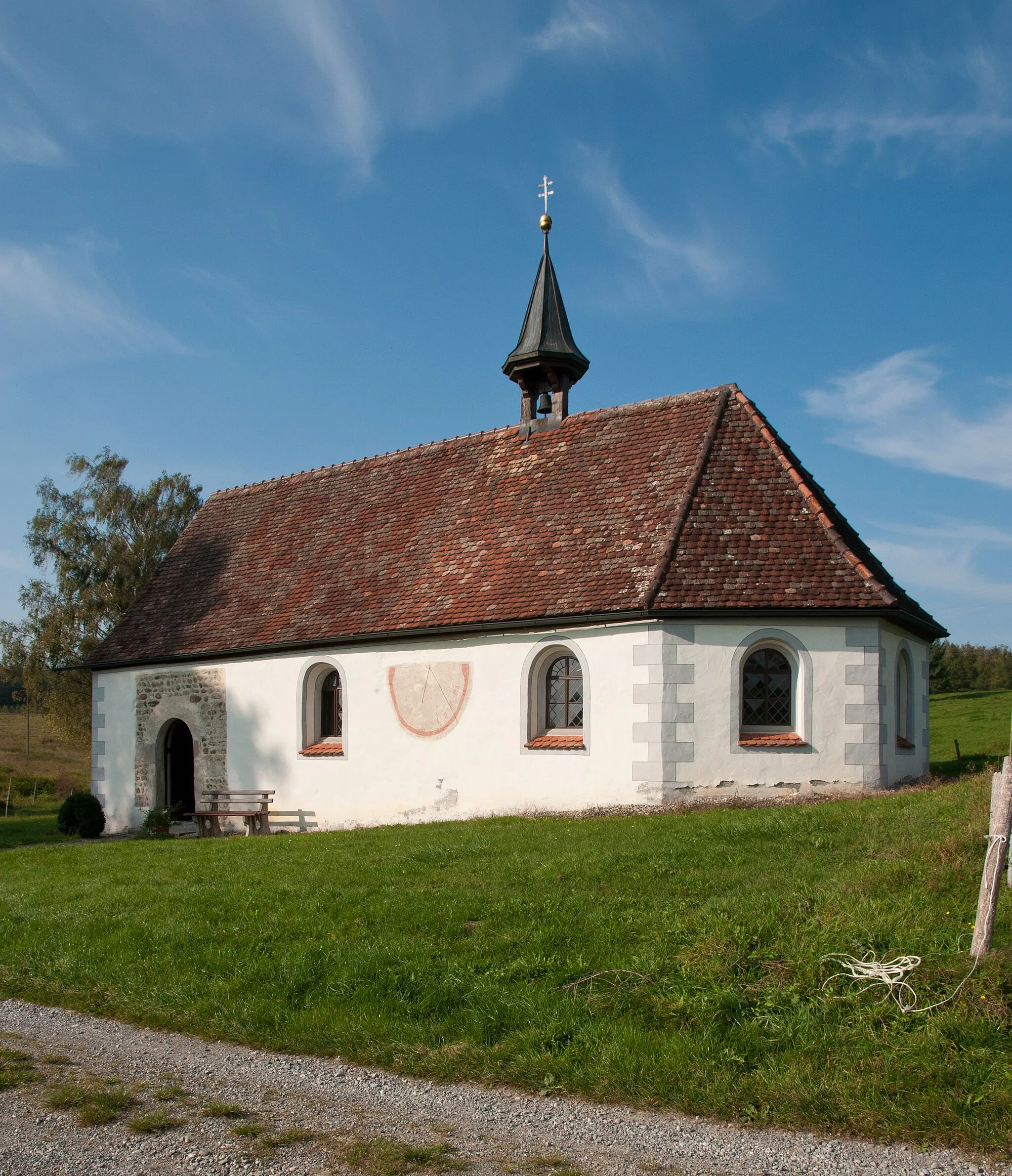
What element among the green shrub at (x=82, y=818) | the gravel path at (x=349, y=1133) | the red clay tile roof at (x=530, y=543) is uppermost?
the red clay tile roof at (x=530, y=543)

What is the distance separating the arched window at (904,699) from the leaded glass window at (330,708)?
377 inches

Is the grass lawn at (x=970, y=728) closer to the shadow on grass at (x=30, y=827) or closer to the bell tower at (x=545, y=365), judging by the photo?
the bell tower at (x=545, y=365)

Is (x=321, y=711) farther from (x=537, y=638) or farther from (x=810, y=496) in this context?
(x=810, y=496)

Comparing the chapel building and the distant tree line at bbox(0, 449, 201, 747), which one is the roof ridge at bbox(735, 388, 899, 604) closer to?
the chapel building

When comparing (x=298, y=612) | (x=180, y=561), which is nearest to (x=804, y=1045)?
(x=298, y=612)

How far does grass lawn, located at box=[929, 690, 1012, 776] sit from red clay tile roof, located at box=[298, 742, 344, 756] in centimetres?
1028

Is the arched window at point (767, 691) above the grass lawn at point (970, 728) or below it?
above

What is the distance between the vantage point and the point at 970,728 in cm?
3294

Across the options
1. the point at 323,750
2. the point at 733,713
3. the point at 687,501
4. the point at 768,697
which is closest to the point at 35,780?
the point at 323,750

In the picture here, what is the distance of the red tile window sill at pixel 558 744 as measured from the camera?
1548 cm

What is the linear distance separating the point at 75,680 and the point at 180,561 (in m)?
12.9

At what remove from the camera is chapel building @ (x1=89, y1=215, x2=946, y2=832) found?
14.7 meters

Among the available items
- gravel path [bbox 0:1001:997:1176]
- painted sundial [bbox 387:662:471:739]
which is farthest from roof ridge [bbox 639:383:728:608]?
gravel path [bbox 0:1001:997:1176]

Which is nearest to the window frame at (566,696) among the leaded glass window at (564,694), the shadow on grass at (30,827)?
the leaded glass window at (564,694)
